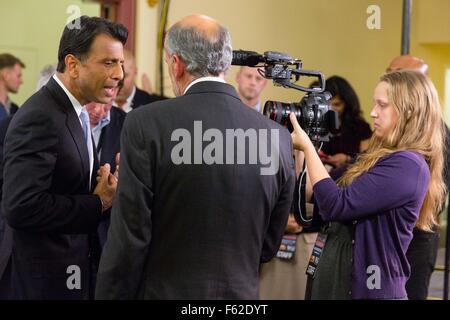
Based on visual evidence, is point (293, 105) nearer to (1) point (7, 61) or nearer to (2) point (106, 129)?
(2) point (106, 129)

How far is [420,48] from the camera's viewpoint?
6.30m

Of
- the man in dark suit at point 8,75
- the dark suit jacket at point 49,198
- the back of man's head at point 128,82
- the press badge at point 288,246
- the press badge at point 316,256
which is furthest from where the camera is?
the man in dark suit at point 8,75

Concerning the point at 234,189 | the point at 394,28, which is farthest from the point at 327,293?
the point at 394,28

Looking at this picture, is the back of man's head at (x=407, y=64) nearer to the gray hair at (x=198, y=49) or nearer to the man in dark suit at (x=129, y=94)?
the man in dark suit at (x=129, y=94)

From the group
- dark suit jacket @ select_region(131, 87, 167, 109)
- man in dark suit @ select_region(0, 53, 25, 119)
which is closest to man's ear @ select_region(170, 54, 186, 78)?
dark suit jacket @ select_region(131, 87, 167, 109)

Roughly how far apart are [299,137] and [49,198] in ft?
2.63

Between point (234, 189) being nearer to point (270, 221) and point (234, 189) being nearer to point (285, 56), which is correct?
point (270, 221)

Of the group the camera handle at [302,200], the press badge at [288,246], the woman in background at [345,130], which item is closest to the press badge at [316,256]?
the camera handle at [302,200]

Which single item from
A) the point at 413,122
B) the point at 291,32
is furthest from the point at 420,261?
the point at 291,32

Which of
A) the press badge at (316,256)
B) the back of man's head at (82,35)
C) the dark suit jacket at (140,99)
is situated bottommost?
the press badge at (316,256)

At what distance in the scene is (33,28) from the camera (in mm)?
5656

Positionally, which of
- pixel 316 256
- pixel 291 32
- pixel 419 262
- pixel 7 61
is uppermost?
pixel 291 32

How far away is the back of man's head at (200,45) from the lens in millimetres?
2219
